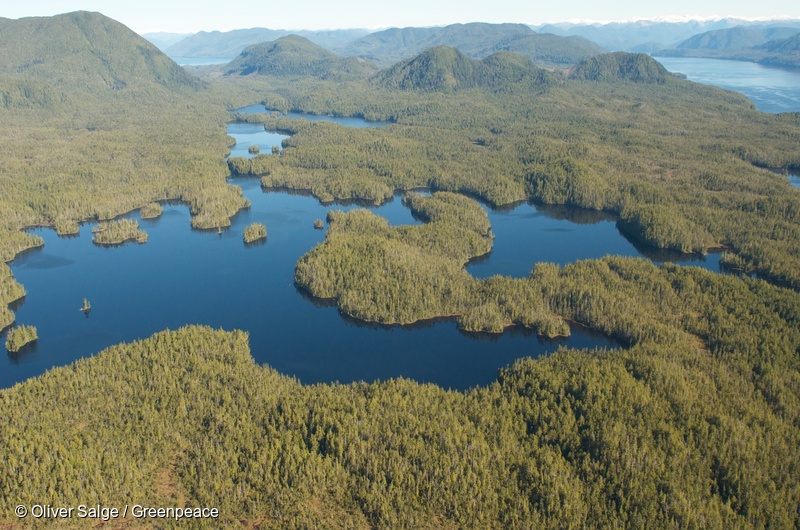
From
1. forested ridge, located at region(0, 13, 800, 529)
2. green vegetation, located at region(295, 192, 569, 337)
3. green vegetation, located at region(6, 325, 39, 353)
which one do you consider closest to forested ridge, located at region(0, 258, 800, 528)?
forested ridge, located at region(0, 13, 800, 529)

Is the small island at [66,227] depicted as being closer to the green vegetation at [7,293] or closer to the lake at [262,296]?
the lake at [262,296]

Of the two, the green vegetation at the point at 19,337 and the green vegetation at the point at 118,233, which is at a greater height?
the green vegetation at the point at 118,233

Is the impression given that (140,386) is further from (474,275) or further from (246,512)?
(474,275)

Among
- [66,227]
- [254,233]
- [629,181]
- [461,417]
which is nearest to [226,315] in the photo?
[254,233]

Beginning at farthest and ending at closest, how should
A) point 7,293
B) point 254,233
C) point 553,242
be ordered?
point 553,242 < point 254,233 < point 7,293

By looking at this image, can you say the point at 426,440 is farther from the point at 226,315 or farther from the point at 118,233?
the point at 118,233

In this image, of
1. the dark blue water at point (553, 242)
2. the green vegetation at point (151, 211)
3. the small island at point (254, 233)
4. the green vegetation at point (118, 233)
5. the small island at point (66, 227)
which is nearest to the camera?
the dark blue water at point (553, 242)

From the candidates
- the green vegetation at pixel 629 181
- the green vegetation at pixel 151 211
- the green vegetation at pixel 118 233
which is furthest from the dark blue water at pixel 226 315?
the green vegetation at pixel 629 181
